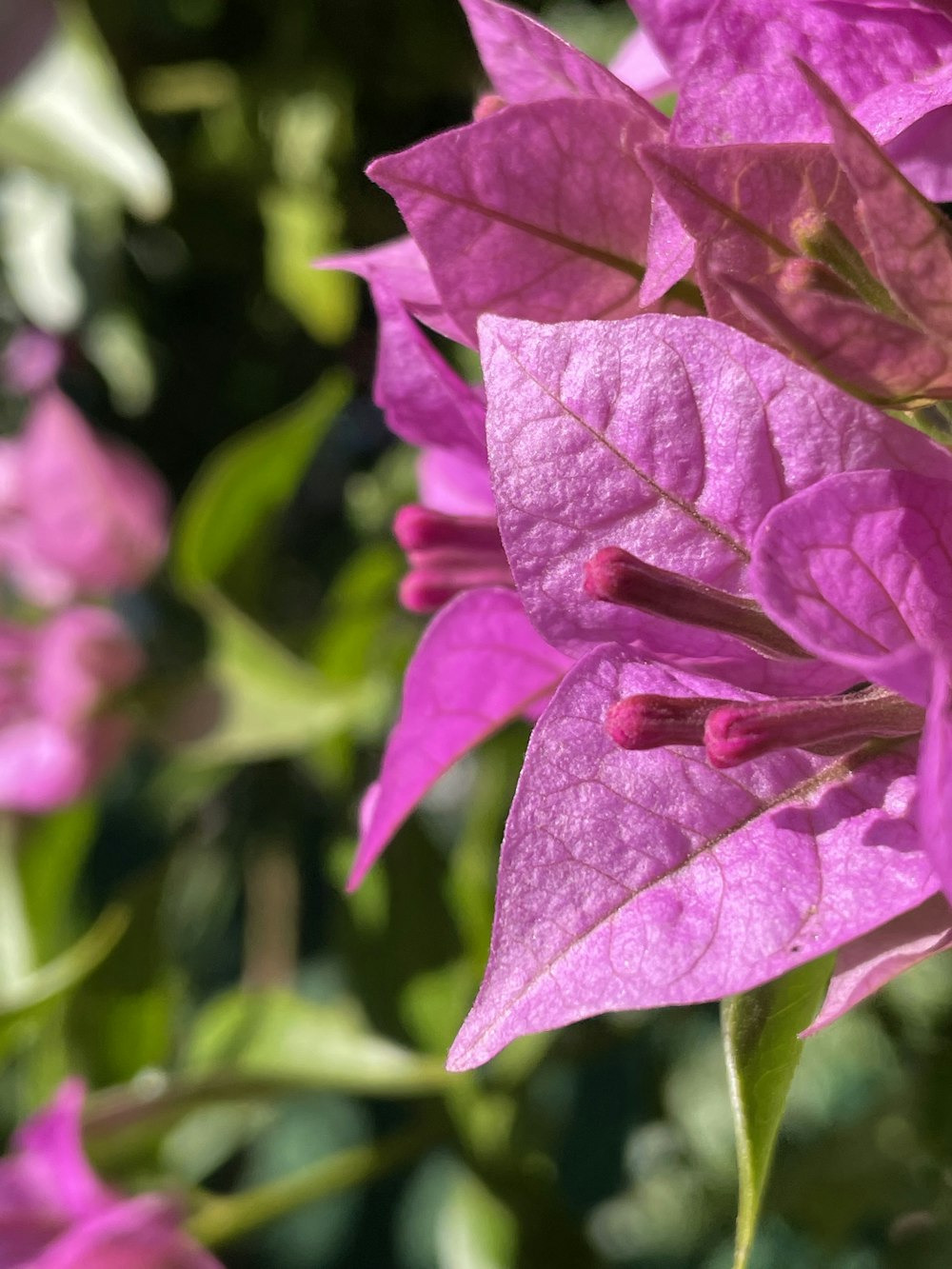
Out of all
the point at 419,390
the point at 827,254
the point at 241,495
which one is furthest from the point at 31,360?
the point at 827,254

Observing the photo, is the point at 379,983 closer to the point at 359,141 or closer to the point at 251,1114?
the point at 251,1114

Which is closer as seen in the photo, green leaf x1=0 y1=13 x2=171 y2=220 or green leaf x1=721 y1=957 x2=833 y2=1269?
green leaf x1=721 y1=957 x2=833 y2=1269

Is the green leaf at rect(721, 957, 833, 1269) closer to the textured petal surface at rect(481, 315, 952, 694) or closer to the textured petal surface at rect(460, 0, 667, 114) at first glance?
the textured petal surface at rect(481, 315, 952, 694)

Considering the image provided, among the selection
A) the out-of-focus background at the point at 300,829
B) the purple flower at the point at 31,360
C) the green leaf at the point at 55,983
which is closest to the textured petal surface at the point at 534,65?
the out-of-focus background at the point at 300,829

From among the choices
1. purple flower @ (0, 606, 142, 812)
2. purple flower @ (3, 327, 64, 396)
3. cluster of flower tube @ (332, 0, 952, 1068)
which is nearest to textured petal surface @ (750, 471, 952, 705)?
cluster of flower tube @ (332, 0, 952, 1068)

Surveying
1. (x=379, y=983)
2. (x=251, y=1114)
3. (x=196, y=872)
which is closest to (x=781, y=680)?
(x=379, y=983)

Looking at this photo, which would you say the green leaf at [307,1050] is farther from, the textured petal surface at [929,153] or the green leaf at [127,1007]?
the textured petal surface at [929,153]
